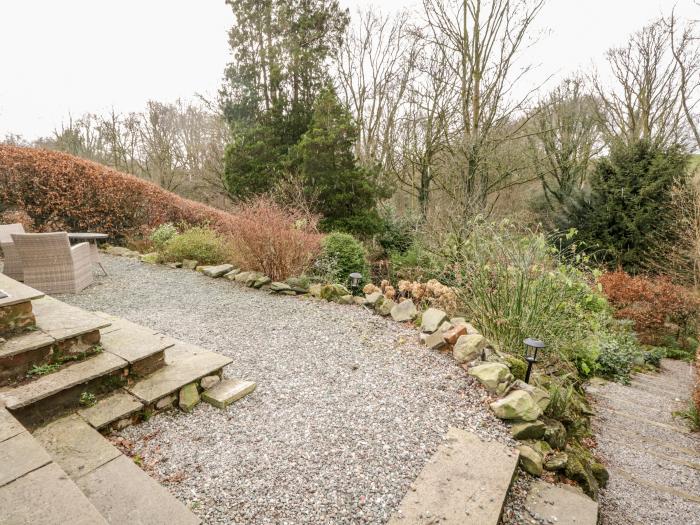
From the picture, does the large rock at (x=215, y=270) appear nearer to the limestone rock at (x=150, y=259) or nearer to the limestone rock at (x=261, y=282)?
the limestone rock at (x=261, y=282)

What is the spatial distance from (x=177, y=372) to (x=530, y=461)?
7.23ft

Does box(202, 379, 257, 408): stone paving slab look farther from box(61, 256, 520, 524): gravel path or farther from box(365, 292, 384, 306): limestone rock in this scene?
box(365, 292, 384, 306): limestone rock

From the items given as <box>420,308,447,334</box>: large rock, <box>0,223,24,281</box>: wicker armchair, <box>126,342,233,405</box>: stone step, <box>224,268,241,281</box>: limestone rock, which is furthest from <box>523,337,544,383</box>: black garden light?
<box>0,223,24,281</box>: wicker armchair

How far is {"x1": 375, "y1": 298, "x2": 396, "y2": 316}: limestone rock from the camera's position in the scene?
4.13 m

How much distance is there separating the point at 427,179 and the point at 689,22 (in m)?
8.89

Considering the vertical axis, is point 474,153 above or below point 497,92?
below

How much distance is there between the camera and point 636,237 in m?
8.78

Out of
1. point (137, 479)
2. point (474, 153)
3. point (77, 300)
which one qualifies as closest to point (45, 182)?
point (77, 300)

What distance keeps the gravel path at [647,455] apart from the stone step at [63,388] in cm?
299

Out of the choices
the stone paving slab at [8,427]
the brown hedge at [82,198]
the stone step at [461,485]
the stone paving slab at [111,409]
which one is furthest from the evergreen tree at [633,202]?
the stone paving slab at [8,427]

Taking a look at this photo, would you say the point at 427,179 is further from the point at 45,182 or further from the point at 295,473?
the point at 295,473

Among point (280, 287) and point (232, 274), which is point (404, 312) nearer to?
point (280, 287)

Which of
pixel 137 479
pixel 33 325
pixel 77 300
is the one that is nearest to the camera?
pixel 137 479

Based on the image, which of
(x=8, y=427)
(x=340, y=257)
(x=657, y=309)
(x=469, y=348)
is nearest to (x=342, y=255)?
(x=340, y=257)
